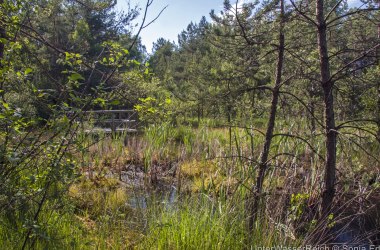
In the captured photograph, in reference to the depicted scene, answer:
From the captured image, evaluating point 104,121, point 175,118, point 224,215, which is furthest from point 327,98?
point 104,121

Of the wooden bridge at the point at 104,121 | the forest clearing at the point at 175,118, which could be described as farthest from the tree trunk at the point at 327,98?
the wooden bridge at the point at 104,121

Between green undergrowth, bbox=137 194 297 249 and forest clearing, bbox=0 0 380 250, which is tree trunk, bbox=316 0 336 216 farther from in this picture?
green undergrowth, bbox=137 194 297 249

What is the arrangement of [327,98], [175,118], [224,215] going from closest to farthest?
[327,98] → [224,215] → [175,118]

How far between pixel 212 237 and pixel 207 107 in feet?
3.22

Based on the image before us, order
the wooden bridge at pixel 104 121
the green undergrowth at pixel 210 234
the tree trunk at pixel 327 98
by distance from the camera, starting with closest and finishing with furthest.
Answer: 1. the wooden bridge at pixel 104 121
2. the tree trunk at pixel 327 98
3. the green undergrowth at pixel 210 234

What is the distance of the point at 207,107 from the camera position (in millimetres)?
2717

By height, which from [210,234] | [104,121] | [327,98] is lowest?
[210,234]

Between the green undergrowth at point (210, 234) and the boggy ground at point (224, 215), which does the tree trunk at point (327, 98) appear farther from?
the green undergrowth at point (210, 234)

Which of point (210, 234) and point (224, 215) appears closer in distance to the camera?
point (210, 234)

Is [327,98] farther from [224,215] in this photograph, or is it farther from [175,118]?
[175,118]

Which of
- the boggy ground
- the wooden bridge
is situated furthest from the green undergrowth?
the wooden bridge

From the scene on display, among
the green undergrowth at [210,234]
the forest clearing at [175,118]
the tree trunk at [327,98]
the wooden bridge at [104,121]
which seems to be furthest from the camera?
the green undergrowth at [210,234]

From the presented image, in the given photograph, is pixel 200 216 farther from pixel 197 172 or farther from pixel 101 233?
pixel 197 172

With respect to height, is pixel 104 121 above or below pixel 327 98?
below
